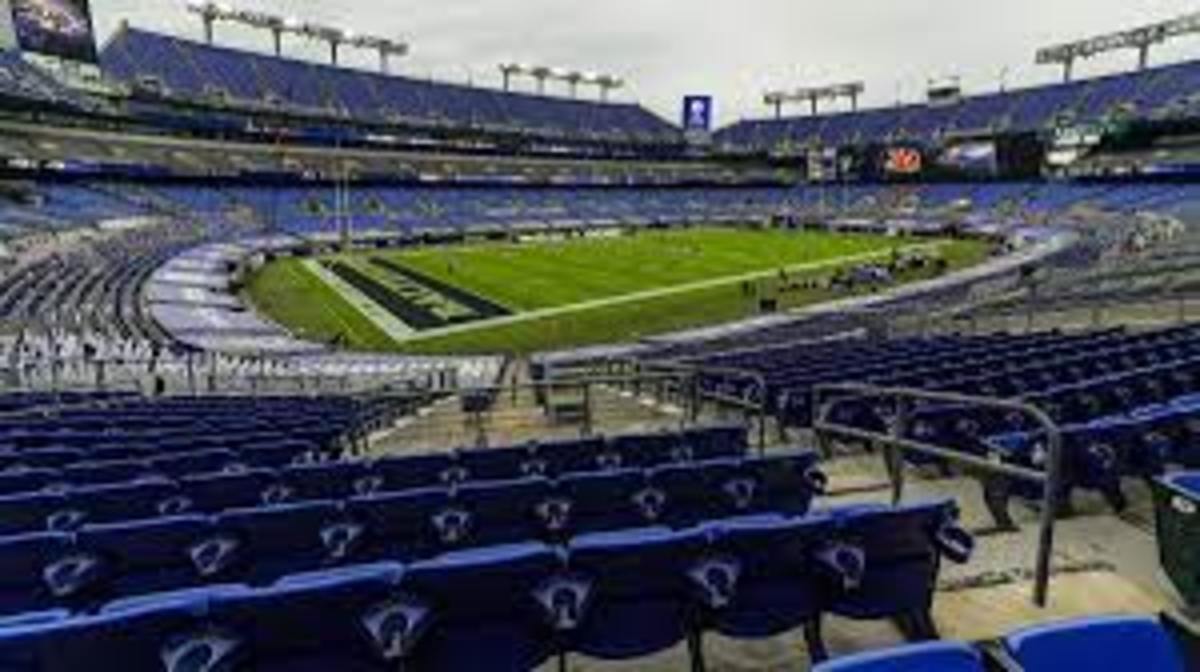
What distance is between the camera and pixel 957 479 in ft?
30.3

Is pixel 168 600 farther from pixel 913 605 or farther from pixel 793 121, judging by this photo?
pixel 793 121

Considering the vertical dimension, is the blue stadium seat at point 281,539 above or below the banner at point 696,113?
below

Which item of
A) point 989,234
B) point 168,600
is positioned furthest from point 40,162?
point 168,600

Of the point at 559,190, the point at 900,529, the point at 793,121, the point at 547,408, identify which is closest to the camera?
the point at 900,529

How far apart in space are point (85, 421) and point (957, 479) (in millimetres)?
11156

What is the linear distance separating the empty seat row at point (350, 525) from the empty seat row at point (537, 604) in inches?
30.5

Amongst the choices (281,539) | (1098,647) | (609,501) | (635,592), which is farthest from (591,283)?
(1098,647)

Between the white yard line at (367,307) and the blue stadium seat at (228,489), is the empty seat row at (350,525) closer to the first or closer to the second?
the blue stadium seat at (228,489)

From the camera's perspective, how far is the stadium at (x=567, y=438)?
4715 mm

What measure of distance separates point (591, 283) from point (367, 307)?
1306cm

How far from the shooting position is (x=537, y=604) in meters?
4.71

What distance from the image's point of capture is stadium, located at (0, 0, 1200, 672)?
4715 millimetres

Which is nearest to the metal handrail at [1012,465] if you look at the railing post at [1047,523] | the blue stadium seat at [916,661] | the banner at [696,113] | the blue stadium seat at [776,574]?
the railing post at [1047,523]

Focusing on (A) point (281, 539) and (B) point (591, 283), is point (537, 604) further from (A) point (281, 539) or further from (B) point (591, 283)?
(B) point (591, 283)
